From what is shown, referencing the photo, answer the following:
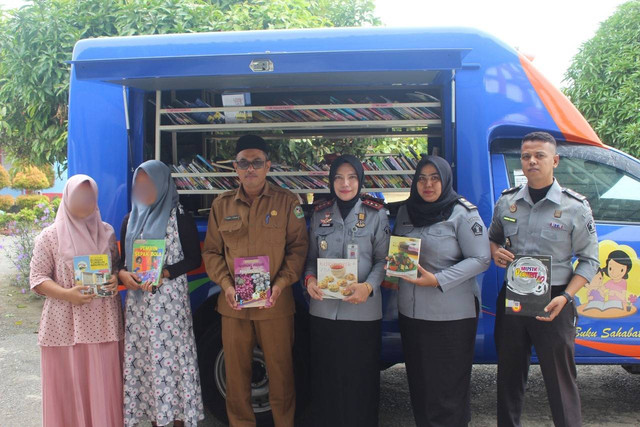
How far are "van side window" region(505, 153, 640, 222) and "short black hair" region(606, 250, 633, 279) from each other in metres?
0.24

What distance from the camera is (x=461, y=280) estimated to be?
8.78 feet

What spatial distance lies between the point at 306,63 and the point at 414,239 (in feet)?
3.78

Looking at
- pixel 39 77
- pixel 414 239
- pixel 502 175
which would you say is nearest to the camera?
pixel 414 239

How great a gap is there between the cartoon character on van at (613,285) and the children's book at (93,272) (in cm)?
291

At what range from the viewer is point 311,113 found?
11.5 feet

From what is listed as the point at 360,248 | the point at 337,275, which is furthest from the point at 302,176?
the point at 337,275

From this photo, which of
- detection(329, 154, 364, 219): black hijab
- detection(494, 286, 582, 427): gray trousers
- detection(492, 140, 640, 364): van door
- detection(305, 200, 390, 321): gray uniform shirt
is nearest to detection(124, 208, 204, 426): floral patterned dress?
detection(305, 200, 390, 321): gray uniform shirt

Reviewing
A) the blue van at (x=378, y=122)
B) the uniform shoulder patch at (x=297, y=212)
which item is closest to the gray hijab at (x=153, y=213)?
the blue van at (x=378, y=122)

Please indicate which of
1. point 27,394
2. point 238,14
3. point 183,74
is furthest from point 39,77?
point 183,74

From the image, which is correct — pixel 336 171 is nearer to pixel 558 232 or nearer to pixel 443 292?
pixel 443 292

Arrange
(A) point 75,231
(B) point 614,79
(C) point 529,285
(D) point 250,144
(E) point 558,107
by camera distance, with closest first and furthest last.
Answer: (C) point 529,285, (A) point 75,231, (D) point 250,144, (E) point 558,107, (B) point 614,79

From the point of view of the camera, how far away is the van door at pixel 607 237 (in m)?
3.14

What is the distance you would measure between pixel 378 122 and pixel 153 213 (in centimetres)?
160

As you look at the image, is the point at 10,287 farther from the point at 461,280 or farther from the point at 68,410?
the point at 461,280
